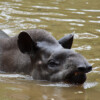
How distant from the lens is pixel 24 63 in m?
7.50

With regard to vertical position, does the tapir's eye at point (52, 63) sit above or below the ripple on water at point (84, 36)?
above

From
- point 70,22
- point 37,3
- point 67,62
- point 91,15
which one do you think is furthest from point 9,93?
point 37,3

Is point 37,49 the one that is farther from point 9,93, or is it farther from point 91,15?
point 91,15

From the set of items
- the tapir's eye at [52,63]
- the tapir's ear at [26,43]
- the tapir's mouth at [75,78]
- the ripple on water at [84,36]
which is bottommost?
the ripple on water at [84,36]

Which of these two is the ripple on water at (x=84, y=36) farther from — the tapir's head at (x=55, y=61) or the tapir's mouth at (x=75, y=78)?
the tapir's mouth at (x=75, y=78)

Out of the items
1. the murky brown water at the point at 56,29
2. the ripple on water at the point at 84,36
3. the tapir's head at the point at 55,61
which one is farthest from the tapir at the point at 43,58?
the ripple on water at the point at 84,36

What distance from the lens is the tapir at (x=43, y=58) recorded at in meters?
6.55

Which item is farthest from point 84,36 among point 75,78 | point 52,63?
point 75,78

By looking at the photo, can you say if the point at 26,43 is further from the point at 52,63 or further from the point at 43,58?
the point at 52,63

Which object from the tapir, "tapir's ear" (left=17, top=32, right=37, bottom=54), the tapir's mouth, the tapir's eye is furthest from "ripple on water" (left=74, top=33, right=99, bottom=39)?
the tapir's mouth

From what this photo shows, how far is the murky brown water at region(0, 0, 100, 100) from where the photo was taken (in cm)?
635

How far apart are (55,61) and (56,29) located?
4853mm

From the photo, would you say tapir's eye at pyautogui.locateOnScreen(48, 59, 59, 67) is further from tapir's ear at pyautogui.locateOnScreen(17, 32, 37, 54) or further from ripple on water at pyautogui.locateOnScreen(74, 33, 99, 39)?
ripple on water at pyautogui.locateOnScreen(74, 33, 99, 39)

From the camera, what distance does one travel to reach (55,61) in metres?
6.91
